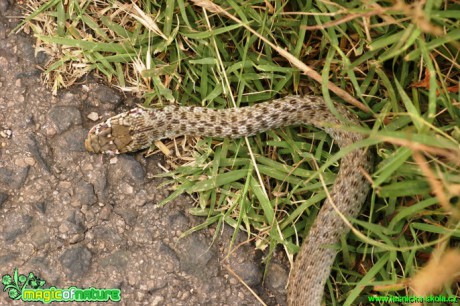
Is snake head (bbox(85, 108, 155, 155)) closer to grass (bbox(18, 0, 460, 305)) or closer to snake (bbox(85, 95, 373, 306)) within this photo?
snake (bbox(85, 95, 373, 306))

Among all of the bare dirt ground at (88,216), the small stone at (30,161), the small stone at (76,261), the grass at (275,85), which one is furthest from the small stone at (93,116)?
the small stone at (76,261)

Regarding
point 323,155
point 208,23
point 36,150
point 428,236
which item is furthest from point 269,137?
point 36,150

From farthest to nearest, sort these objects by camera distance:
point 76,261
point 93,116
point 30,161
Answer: point 93,116 < point 30,161 < point 76,261

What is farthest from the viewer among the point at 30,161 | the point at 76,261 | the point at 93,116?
the point at 93,116

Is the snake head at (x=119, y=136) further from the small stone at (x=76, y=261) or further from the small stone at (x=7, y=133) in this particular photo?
the small stone at (x=76, y=261)

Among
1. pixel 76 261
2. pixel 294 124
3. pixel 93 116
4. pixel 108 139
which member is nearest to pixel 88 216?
pixel 76 261

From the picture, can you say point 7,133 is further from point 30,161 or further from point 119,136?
point 119,136
